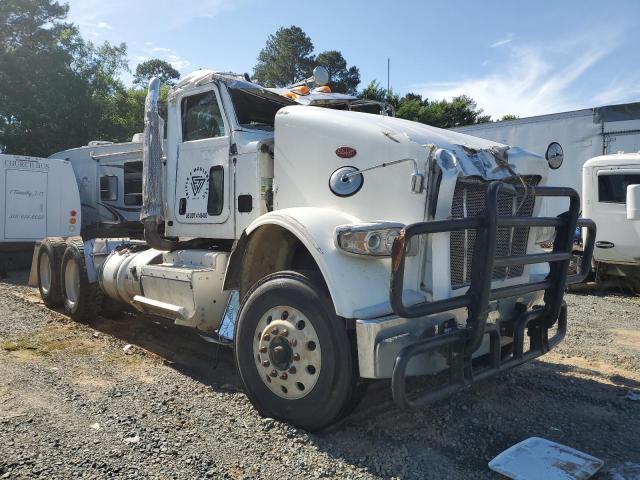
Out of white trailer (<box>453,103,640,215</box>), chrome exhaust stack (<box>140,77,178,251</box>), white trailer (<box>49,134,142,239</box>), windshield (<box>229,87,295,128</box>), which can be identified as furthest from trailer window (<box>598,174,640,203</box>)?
white trailer (<box>49,134,142,239</box>)

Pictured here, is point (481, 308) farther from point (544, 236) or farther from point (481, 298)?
point (544, 236)

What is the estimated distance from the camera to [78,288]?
7156 mm

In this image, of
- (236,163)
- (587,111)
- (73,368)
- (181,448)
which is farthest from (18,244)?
(587,111)

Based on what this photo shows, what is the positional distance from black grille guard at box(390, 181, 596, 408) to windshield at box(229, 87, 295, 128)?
2436 mm

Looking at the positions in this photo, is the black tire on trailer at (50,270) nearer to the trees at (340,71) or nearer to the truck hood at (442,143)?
the truck hood at (442,143)

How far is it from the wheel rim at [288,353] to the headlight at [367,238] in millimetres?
555

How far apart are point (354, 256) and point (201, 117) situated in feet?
8.70

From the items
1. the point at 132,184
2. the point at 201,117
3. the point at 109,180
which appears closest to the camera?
the point at 201,117

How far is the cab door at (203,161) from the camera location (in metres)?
4.92

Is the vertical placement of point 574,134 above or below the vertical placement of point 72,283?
above

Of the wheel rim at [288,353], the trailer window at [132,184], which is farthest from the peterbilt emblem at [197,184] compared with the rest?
the trailer window at [132,184]

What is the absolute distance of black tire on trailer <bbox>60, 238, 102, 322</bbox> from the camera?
Result: 23.0 ft

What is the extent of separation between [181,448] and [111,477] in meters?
0.47

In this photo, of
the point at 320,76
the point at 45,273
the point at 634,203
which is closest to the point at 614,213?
the point at 634,203
